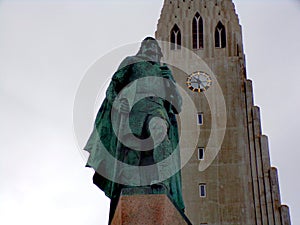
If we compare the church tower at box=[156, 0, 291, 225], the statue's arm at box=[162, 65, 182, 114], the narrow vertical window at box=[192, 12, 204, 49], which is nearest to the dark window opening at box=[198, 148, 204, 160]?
the church tower at box=[156, 0, 291, 225]

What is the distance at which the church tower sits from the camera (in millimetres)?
37916

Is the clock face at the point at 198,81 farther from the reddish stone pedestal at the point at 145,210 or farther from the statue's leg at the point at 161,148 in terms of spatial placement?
the reddish stone pedestal at the point at 145,210

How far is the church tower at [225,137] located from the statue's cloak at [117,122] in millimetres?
28080

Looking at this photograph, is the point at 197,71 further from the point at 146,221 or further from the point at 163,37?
the point at 146,221

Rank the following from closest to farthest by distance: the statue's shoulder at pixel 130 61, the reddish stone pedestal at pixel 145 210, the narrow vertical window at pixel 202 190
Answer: the reddish stone pedestal at pixel 145 210 → the statue's shoulder at pixel 130 61 → the narrow vertical window at pixel 202 190

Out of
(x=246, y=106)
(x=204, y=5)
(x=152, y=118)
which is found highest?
(x=204, y=5)

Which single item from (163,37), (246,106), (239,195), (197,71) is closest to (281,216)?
(239,195)

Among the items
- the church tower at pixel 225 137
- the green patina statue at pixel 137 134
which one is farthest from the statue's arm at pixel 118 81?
the church tower at pixel 225 137

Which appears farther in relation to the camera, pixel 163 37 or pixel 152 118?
pixel 163 37

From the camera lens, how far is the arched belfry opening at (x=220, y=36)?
44.5 metres

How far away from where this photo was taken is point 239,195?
38250 millimetres

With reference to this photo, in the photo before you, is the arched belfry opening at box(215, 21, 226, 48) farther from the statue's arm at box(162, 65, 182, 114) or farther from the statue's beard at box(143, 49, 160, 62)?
the statue's arm at box(162, 65, 182, 114)

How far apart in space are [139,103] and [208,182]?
96.4ft

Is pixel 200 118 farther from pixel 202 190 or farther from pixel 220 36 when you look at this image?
pixel 220 36
